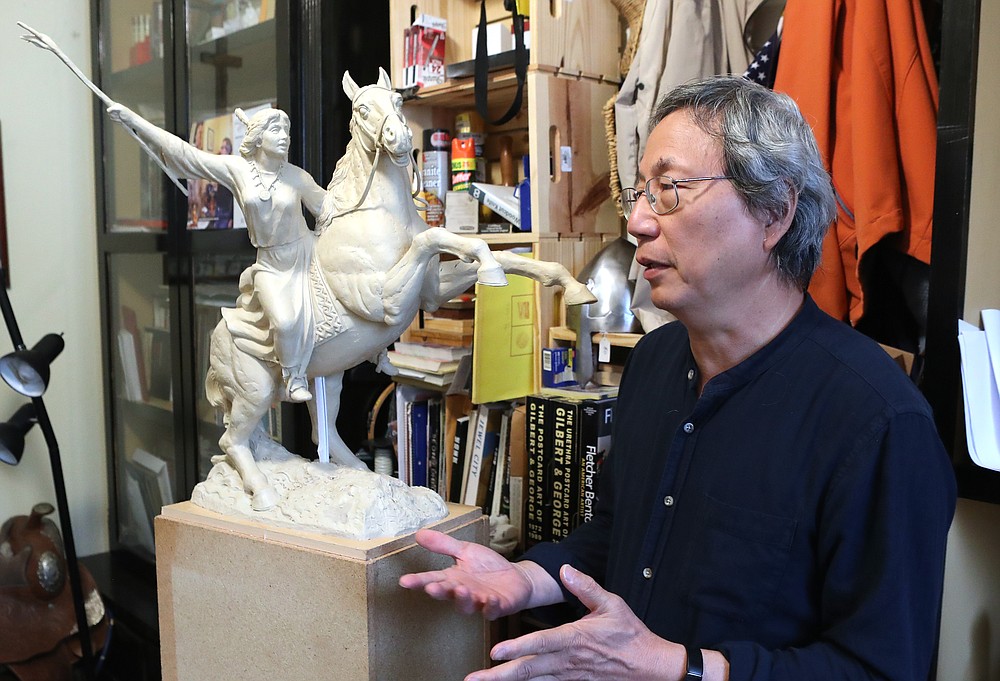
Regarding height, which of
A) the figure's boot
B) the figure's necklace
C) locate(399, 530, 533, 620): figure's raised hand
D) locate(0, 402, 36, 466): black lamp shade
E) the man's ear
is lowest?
locate(0, 402, 36, 466): black lamp shade

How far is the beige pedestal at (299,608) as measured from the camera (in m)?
1.16

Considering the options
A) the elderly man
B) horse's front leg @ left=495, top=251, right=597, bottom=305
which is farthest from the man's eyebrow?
horse's front leg @ left=495, top=251, right=597, bottom=305

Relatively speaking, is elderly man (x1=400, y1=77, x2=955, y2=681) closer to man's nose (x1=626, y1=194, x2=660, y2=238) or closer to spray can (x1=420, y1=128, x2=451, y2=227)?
man's nose (x1=626, y1=194, x2=660, y2=238)

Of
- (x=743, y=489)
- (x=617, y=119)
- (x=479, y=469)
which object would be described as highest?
(x=617, y=119)

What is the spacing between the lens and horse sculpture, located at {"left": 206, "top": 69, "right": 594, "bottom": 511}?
1.20m

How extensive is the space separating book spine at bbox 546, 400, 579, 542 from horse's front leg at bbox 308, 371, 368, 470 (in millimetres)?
479

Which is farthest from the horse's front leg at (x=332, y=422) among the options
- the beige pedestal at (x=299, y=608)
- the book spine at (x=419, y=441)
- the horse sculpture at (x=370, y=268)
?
the book spine at (x=419, y=441)

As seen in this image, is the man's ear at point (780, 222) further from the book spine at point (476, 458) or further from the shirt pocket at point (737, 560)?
the book spine at point (476, 458)

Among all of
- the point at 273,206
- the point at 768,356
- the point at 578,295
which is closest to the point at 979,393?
the point at 768,356

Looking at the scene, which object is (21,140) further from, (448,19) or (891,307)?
(891,307)

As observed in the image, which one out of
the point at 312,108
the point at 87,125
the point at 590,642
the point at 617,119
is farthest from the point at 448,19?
the point at 590,642

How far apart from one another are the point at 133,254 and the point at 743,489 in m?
2.41

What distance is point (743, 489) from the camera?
3.05 feet

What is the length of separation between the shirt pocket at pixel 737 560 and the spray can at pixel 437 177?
1.34m
